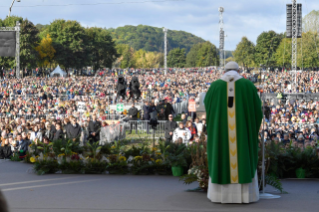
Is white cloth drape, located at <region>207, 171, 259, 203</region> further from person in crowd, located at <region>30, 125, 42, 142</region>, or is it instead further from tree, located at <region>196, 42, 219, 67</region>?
tree, located at <region>196, 42, 219, 67</region>

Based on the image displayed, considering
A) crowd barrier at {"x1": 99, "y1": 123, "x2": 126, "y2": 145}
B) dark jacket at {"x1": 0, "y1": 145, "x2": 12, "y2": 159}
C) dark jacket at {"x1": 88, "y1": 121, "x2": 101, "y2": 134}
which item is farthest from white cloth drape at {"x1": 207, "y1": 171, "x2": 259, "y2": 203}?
crowd barrier at {"x1": 99, "y1": 123, "x2": 126, "y2": 145}

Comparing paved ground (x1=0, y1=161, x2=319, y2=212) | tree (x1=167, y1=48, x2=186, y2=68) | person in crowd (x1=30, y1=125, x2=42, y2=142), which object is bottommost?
paved ground (x1=0, y1=161, x2=319, y2=212)

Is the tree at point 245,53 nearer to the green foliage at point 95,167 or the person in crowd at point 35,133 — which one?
the person in crowd at point 35,133

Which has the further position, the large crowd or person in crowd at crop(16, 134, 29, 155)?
the large crowd

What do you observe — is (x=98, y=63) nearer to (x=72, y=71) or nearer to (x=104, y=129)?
(x=72, y=71)

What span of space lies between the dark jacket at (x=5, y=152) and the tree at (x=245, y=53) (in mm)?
76420

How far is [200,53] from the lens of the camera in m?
132

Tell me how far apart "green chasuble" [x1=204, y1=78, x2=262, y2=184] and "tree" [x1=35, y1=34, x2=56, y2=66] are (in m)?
61.4

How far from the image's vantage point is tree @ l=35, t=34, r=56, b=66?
65.7 metres

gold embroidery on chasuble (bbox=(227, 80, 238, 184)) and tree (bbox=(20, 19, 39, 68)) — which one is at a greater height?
tree (bbox=(20, 19, 39, 68))

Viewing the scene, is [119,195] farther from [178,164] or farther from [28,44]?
[28,44]

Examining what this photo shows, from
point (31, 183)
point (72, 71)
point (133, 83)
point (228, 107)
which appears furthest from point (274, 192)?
point (72, 71)

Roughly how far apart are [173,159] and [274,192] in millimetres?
2220

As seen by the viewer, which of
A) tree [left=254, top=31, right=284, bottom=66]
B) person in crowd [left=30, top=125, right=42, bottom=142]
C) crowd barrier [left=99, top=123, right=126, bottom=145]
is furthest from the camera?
tree [left=254, top=31, right=284, bottom=66]
